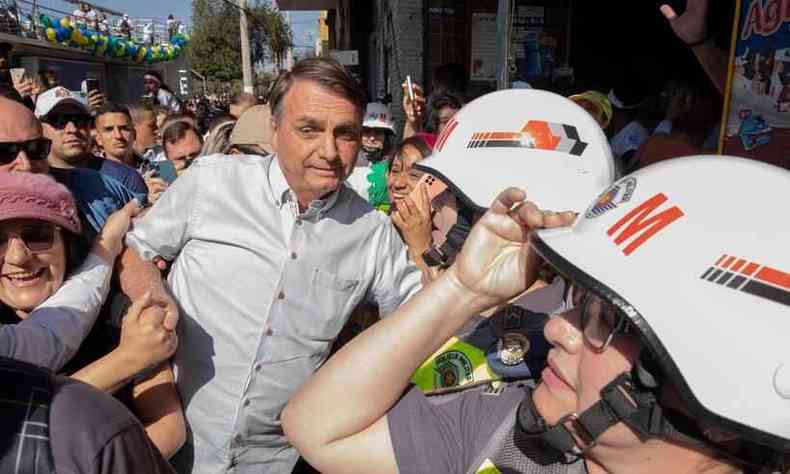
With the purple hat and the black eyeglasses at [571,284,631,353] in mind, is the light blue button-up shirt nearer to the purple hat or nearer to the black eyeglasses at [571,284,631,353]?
the purple hat

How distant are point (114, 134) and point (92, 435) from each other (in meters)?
4.46

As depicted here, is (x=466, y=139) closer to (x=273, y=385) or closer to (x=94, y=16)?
(x=273, y=385)

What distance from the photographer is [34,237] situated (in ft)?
5.56

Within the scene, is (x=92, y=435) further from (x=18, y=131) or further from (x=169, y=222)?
(x=18, y=131)

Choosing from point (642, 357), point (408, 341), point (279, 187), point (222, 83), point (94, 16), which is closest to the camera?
point (642, 357)

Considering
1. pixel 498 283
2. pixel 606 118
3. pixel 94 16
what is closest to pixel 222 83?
pixel 94 16

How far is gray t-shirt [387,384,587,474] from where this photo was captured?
4.63ft


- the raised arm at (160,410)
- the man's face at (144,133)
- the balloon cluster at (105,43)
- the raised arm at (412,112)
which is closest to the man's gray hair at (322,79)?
the raised arm at (160,410)

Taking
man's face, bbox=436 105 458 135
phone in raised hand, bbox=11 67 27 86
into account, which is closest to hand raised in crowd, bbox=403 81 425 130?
man's face, bbox=436 105 458 135

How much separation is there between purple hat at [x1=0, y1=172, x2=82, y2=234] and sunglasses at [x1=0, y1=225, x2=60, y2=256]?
0.11 feet

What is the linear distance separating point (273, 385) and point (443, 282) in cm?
92

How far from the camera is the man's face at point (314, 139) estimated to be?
2.08 meters

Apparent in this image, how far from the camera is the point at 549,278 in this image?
205 cm

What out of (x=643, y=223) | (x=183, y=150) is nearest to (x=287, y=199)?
(x=643, y=223)
